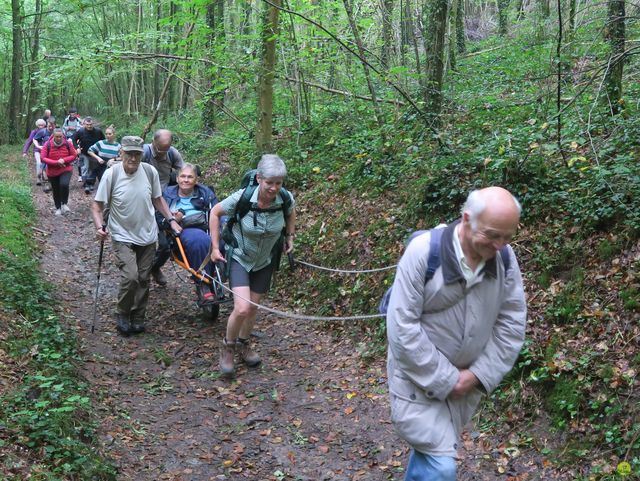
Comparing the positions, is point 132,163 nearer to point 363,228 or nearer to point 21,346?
point 21,346

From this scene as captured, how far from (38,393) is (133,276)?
269 centimetres

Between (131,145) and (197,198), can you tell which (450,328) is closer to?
(131,145)

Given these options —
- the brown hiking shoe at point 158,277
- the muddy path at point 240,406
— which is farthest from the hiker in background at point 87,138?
the muddy path at point 240,406

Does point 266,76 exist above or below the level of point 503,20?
below

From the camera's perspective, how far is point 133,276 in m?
7.30

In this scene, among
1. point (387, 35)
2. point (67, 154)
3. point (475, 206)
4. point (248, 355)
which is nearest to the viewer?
point (475, 206)

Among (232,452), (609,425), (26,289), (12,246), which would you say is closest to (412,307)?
(609,425)

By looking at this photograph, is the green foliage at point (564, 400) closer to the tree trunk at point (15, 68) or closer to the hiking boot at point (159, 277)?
the hiking boot at point (159, 277)

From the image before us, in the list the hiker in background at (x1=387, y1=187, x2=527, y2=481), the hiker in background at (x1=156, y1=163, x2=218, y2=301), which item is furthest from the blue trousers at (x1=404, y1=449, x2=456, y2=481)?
the hiker in background at (x1=156, y1=163, x2=218, y2=301)

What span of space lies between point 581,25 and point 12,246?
847cm

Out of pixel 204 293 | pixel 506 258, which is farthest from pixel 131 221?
pixel 506 258

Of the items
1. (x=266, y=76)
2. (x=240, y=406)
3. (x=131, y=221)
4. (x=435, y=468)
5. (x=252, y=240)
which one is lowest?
(x=240, y=406)

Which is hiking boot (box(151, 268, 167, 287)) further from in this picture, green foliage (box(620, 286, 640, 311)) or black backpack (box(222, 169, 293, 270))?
green foliage (box(620, 286, 640, 311))

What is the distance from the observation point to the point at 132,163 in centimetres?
720
